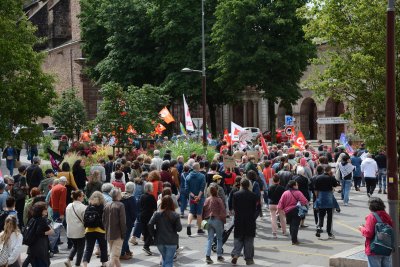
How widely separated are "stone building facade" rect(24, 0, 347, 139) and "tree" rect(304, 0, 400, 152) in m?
41.6

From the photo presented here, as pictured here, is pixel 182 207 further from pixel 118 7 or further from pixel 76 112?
pixel 118 7

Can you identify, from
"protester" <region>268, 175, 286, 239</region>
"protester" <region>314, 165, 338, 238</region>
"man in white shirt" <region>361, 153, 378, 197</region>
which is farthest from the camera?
"man in white shirt" <region>361, 153, 378, 197</region>

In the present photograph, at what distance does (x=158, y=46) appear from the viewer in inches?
1757

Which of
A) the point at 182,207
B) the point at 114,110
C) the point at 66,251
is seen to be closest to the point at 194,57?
the point at 114,110

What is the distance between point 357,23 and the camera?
12297mm

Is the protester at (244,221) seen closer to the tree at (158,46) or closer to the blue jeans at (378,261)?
the blue jeans at (378,261)

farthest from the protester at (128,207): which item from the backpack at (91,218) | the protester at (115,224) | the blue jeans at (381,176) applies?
the blue jeans at (381,176)

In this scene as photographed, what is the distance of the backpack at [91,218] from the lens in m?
11.1

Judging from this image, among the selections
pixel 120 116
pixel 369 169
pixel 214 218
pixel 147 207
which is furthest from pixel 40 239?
pixel 120 116

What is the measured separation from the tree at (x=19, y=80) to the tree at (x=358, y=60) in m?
11.6

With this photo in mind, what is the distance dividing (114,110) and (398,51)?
54.1ft

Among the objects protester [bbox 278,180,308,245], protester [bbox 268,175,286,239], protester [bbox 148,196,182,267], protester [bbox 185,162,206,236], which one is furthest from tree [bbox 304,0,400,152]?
protester [bbox 148,196,182,267]

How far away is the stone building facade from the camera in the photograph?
2239 inches

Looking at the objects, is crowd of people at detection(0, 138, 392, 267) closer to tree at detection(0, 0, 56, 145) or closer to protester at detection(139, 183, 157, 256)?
protester at detection(139, 183, 157, 256)
